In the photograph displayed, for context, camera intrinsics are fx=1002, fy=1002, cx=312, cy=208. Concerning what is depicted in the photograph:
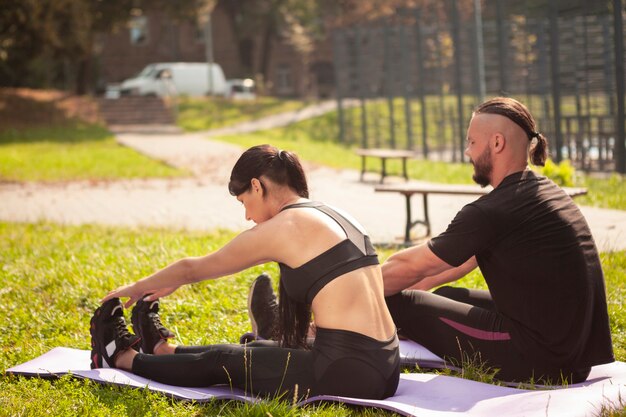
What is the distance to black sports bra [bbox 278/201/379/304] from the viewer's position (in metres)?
4.70

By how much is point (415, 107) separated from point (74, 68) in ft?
75.4

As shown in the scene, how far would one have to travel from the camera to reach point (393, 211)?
13984 mm

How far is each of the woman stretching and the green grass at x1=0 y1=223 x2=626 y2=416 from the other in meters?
0.17

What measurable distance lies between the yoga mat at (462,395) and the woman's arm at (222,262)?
51 centimetres

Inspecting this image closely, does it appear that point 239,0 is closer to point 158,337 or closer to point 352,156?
point 352,156

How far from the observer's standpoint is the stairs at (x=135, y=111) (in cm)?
3903

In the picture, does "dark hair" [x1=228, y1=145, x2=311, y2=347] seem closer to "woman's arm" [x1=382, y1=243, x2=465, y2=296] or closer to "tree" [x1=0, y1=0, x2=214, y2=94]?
"woman's arm" [x1=382, y1=243, x2=465, y2=296]

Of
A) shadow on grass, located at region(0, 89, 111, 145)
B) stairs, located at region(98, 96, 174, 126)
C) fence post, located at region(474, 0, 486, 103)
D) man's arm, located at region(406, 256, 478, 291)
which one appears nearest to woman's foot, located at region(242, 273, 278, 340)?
man's arm, located at region(406, 256, 478, 291)

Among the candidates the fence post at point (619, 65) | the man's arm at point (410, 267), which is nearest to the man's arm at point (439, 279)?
the man's arm at point (410, 267)

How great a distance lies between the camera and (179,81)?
49.3 m

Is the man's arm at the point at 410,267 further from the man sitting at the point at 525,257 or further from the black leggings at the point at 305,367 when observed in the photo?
the black leggings at the point at 305,367

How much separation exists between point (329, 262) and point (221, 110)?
37.3 metres

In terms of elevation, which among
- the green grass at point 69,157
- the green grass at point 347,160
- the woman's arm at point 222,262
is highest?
the woman's arm at point 222,262

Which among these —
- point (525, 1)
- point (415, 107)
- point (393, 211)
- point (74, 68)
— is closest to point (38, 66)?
point (74, 68)
